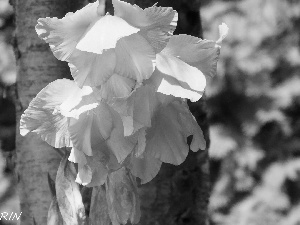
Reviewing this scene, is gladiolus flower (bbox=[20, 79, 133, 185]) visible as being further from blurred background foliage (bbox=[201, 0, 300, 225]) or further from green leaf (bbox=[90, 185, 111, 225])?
blurred background foliage (bbox=[201, 0, 300, 225])

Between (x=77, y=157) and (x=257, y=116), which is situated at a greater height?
(x=77, y=157)

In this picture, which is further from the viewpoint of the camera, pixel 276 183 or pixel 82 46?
pixel 276 183

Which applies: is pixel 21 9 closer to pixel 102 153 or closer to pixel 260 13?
pixel 102 153

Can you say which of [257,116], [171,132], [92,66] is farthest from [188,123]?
[257,116]

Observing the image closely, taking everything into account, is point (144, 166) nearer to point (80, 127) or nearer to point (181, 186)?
point (80, 127)

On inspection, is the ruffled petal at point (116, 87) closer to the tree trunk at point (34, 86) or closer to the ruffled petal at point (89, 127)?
the ruffled petal at point (89, 127)

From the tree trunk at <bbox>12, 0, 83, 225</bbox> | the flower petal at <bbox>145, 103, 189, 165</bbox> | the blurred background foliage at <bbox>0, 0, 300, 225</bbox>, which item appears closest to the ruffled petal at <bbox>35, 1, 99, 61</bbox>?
the flower petal at <bbox>145, 103, 189, 165</bbox>

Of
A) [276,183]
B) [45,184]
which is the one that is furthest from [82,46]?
[276,183]
